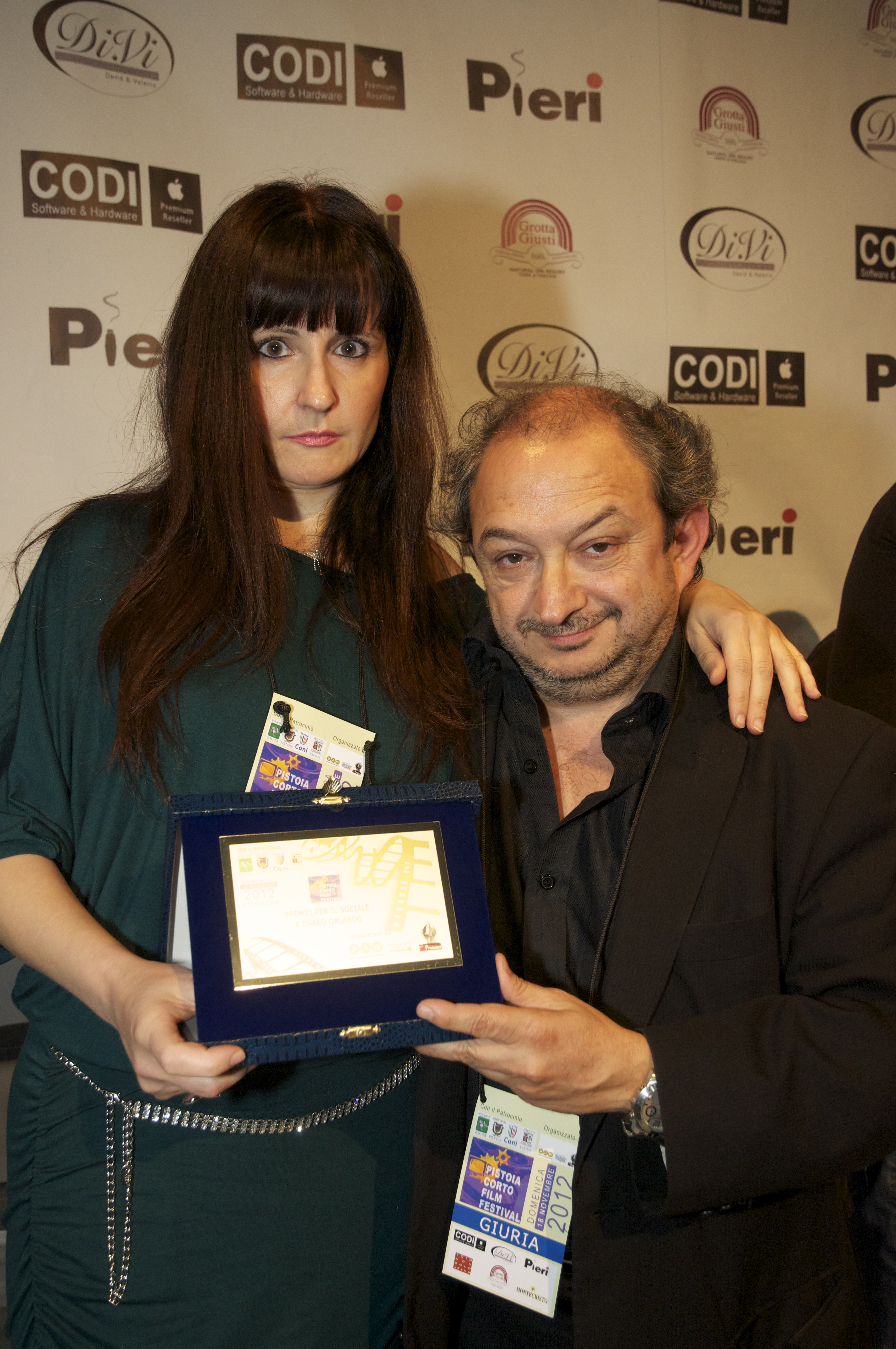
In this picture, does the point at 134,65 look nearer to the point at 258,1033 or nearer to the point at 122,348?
the point at 122,348

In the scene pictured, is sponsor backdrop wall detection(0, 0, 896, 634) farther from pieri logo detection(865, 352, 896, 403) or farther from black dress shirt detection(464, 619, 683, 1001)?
black dress shirt detection(464, 619, 683, 1001)

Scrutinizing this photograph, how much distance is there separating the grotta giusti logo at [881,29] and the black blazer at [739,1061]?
370cm

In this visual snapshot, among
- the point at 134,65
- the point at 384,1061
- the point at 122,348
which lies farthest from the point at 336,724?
the point at 134,65

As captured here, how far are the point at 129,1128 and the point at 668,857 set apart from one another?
0.94 meters

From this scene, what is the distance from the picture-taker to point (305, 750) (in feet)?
5.46

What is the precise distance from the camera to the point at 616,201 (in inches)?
150

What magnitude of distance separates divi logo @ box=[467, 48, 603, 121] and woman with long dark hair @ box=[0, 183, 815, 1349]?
2.11 m

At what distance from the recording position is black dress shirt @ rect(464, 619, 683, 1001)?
1.65 meters

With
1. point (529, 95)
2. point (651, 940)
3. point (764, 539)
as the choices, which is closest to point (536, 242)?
point (529, 95)

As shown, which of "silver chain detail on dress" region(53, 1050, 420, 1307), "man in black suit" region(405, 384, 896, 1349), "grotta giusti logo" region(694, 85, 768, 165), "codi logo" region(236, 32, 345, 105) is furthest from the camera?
"grotta giusti logo" region(694, 85, 768, 165)

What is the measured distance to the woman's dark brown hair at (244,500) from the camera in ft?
5.55

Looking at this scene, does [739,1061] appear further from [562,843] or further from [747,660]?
[747,660]

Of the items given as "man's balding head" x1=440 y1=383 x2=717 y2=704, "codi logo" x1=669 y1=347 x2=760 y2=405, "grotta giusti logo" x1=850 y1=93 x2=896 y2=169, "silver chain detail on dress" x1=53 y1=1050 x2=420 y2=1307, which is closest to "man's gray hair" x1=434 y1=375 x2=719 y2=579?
"man's balding head" x1=440 y1=383 x2=717 y2=704

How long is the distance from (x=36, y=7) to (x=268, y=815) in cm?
312
